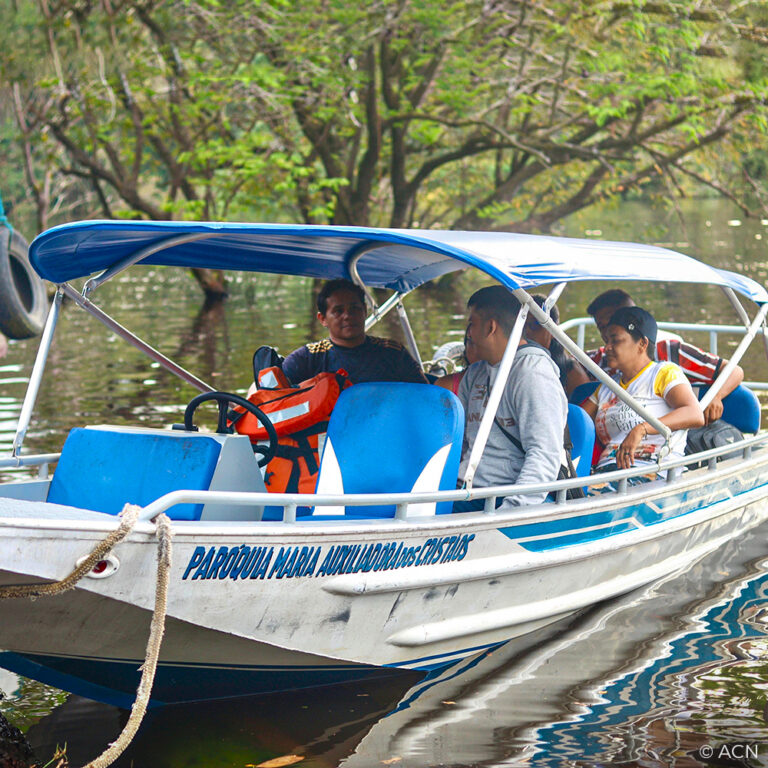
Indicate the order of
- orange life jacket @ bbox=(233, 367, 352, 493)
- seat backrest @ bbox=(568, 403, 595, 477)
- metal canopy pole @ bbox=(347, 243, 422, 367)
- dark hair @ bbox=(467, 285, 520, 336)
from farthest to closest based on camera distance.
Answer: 1. metal canopy pole @ bbox=(347, 243, 422, 367)
2. seat backrest @ bbox=(568, 403, 595, 477)
3. orange life jacket @ bbox=(233, 367, 352, 493)
4. dark hair @ bbox=(467, 285, 520, 336)

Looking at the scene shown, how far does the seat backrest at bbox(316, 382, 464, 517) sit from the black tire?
452cm

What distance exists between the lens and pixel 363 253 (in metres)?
6.08

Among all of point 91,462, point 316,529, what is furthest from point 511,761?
point 91,462

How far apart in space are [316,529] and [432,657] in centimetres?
114

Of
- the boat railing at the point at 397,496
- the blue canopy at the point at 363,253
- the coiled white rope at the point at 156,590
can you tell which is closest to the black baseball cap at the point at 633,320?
the blue canopy at the point at 363,253

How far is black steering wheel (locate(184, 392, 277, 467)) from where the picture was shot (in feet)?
15.9

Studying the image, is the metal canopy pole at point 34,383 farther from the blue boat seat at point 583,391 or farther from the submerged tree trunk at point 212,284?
the submerged tree trunk at point 212,284

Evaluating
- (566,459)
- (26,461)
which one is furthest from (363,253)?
(26,461)

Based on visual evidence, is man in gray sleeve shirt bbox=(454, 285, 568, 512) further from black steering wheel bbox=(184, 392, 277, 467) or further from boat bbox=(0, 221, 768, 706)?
black steering wheel bbox=(184, 392, 277, 467)

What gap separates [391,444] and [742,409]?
10.5ft

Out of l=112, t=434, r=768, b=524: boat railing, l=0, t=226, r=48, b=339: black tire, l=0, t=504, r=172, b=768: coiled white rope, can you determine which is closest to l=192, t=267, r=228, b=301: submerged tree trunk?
l=0, t=226, r=48, b=339: black tire

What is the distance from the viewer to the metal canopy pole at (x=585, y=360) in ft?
15.2

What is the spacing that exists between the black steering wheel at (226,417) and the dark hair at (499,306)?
3.81 ft

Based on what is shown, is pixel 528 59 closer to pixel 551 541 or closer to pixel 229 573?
pixel 551 541
